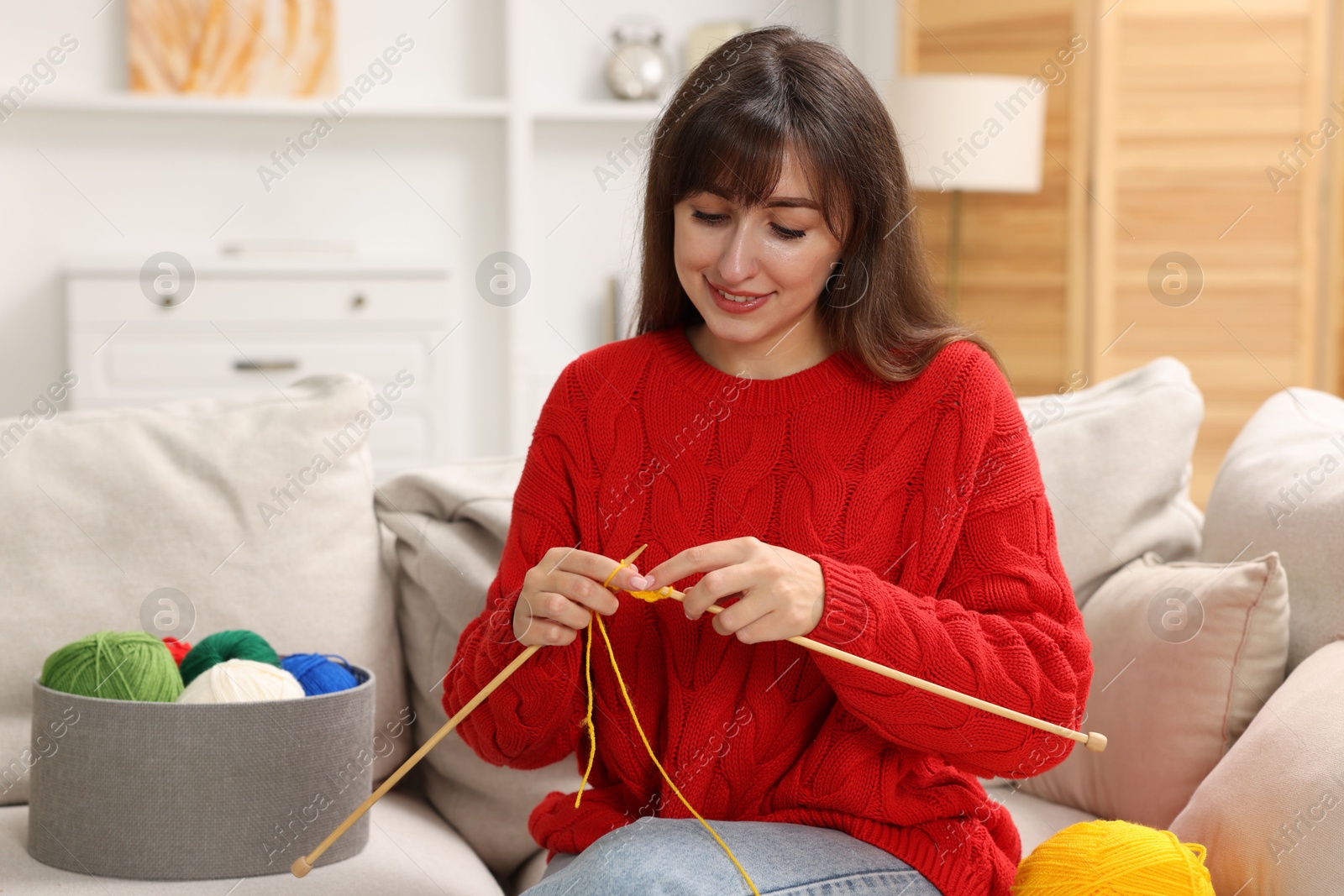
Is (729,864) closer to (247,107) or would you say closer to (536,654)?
(536,654)

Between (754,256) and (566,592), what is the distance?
1.13ft

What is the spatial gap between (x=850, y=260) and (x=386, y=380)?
275 cm

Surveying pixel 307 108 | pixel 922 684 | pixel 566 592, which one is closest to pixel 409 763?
pixel 566 592

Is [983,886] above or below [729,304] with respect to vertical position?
below

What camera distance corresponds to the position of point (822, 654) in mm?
1024

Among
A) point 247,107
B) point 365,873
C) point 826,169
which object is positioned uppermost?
point 247,107

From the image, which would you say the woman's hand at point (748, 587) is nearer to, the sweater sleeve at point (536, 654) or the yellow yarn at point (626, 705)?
the yellow yarn at point (626, 705)

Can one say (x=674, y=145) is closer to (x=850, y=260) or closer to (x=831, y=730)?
(x=850, y=260)

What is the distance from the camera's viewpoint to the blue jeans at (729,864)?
3.11ft

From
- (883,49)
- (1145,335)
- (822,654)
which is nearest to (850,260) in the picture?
(822,654)

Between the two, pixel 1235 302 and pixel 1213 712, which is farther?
pixel 1235 302

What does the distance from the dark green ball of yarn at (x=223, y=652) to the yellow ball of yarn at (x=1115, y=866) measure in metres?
0.76

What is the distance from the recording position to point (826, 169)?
1109 millimetres

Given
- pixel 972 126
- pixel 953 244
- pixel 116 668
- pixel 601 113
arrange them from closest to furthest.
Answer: pixel 116 668
pixel 972 126
pixel 953 244
pixel 601 113
